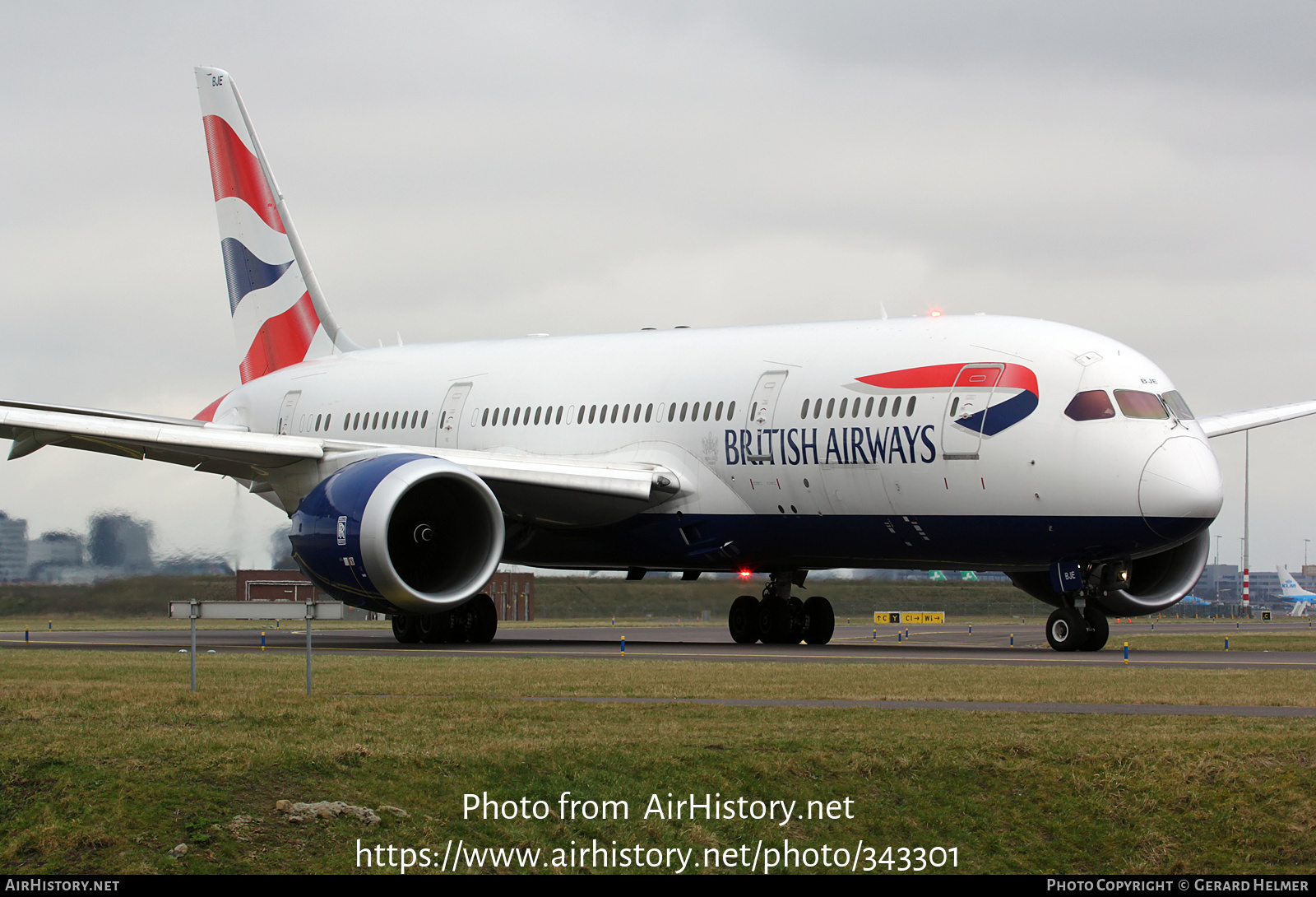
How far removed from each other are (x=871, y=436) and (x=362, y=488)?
7352 mm

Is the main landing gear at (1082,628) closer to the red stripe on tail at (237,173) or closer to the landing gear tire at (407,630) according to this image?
the landing gear tire at (407,630)

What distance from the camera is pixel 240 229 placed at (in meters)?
34.7

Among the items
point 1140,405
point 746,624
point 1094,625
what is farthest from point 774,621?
point 1140,405

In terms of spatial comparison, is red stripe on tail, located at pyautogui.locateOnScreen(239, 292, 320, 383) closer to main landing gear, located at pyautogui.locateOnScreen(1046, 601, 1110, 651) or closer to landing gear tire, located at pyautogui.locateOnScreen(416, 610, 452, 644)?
landing gear tire, located at pyautogui.locateOnScreen(416, 610, 452, 644)

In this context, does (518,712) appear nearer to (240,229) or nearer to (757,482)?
(757,482)

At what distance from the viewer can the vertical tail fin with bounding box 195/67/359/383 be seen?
34.4m

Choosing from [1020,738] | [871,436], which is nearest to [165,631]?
[871,436]

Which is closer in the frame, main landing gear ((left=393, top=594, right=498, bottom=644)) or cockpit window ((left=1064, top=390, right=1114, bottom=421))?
cockpit window ((left=1064, top=390, right=1114, bottom=421))

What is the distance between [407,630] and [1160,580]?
12.4 metres

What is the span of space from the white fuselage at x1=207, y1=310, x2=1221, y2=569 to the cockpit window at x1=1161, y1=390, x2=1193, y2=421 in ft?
0.53

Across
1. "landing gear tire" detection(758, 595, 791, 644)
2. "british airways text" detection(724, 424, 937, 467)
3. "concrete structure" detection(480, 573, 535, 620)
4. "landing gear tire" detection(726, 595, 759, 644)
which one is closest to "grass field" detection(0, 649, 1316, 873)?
"british airways text" detection(724, 424, 937, 467)

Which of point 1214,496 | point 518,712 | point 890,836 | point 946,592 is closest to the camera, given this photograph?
point 890,836

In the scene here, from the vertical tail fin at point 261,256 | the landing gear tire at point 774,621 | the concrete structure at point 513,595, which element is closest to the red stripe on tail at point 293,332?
the vertical tail fin at point 261,256

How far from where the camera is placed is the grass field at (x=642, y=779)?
10.1 meters
